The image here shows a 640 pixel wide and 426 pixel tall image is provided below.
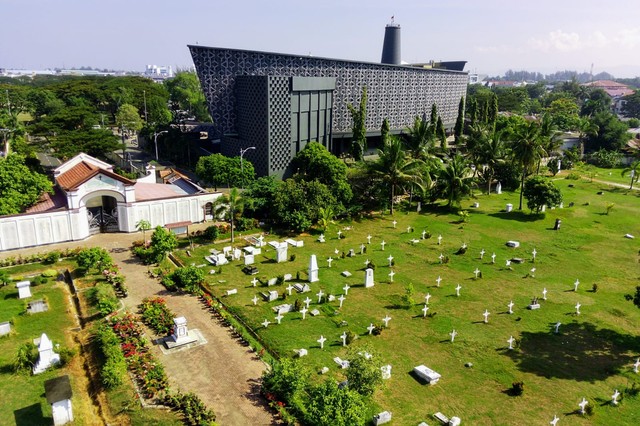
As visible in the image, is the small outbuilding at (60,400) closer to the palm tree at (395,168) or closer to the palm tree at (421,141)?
the palm tree at (395,168)

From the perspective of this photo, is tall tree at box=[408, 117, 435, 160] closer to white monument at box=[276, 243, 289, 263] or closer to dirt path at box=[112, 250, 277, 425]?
white monument at box=[276, 243, 289, 263]

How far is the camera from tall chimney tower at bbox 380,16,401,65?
328 ft

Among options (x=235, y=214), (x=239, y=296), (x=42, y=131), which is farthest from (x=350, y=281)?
(x=42, y=131)

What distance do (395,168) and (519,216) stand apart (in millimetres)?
13656

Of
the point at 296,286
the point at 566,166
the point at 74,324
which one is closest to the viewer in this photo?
the point at 74,324

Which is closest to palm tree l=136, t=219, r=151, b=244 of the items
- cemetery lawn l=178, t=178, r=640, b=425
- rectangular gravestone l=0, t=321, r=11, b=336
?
cemetery lawn l=178, t=178, r=640, b=425

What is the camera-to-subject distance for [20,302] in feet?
86.9

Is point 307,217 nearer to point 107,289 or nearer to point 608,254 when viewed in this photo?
point 107,289

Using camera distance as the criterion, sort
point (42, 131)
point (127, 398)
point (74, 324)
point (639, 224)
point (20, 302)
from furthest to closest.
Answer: point (42, 131)
point (639, 224)
point (20, 302)
point (74, 324)
point (127, 398)

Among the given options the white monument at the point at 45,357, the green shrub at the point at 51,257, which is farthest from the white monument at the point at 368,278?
the green shrub at the point at 51,257

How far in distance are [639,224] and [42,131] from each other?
67.9 metres

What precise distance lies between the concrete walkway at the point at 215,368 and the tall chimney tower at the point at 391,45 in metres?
86.3

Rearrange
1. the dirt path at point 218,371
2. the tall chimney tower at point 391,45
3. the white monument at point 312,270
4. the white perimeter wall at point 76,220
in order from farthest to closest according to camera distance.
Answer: the tall chimney tower at point 391,45
the white perimeter wall at point 76,220
the white monument at point 312,270
the dirt path at point 218,371

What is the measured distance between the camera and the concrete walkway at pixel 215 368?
18.3 metres
